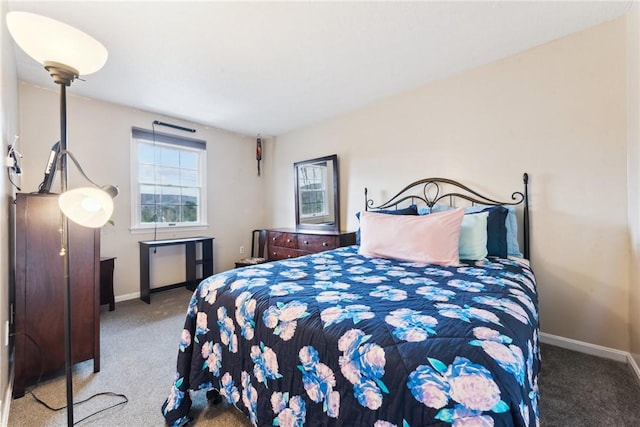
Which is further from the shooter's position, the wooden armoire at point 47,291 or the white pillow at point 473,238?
the white pillow at point 473,238

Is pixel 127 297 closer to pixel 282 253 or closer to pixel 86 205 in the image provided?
pixel 282 253

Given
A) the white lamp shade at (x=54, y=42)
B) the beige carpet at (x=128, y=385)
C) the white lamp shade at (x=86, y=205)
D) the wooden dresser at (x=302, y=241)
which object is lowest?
the beige carpet at (x=128, y=385)

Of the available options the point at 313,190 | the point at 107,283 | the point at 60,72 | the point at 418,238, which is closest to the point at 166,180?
the point at 107,283

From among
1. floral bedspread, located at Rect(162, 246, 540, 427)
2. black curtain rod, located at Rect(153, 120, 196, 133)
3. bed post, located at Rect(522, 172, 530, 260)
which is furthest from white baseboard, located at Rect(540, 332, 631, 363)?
black curtain rod, located at Rect(153, 120, 196, 133)

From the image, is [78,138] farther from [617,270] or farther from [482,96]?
[617,270]

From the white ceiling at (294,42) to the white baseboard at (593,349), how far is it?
229cm

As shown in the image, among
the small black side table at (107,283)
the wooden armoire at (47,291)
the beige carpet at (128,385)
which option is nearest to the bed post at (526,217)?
the beige carpet at (128,385)

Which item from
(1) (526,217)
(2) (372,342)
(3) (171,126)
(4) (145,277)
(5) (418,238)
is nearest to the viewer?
(2) (372,342)

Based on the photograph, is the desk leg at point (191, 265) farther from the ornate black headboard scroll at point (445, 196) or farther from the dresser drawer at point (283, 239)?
the ornate black headboard scroll at point (445, 196)

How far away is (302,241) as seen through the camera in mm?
3451

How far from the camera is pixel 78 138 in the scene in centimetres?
299

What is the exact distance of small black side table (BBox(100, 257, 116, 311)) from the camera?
9.41 feet

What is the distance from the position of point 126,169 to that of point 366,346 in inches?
143

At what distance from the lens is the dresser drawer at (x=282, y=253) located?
351 centimetres
